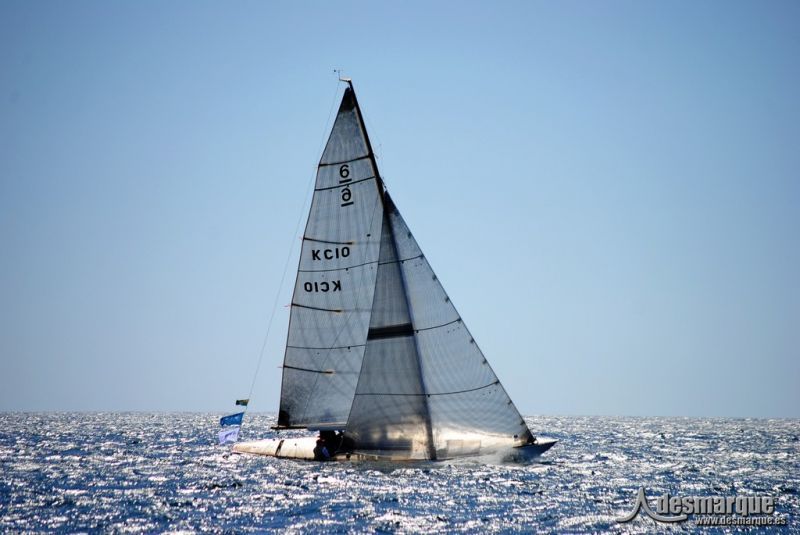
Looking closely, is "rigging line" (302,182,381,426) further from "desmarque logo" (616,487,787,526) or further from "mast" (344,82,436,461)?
"desmarque logo" (616,487,787,526)

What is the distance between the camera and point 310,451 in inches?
1633

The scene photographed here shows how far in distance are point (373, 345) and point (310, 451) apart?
29.2 ft

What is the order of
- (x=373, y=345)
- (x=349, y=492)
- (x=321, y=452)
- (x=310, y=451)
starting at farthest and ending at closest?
1. (x=310, y=451)
2. (x=321, y=452)
3. (x=373, y=345)
4. (x=349, y=492)

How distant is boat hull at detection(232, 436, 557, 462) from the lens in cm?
3528

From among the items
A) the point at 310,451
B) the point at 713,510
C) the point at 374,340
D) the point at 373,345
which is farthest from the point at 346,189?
the point at 713,510

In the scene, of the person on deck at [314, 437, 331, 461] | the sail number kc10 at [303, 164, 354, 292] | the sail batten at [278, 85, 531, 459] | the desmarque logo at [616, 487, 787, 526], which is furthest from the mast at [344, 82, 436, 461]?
the desmarque logo at [616, 487, 787, 526]

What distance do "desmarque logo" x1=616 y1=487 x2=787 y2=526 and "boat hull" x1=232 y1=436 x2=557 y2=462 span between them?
460 cm

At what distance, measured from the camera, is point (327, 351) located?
1494 inches

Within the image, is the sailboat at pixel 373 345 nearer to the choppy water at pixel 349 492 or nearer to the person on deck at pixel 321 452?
the person on deck at pixel 321 452

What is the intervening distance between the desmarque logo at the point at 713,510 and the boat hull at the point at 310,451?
15.1 feet

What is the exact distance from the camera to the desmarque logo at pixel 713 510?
26.9 meters

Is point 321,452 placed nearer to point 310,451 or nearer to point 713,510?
point 310,451

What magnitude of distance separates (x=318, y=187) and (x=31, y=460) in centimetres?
2553

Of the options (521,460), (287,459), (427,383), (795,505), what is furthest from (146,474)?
(795,505)
